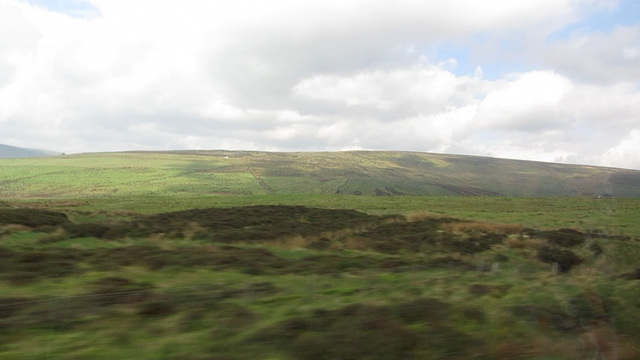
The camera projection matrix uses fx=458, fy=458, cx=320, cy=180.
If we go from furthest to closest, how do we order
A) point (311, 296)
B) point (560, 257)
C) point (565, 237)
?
point (565, 237) < point (560, 257) < point (311, 296)

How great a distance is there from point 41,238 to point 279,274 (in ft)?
49.7

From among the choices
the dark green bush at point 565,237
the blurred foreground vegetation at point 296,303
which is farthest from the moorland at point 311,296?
the dark green bush at point 565,237

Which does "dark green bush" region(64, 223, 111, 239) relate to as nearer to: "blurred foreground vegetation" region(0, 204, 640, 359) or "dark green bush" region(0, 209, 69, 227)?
"blurred foreground vegetation" region(0, 204, 640, 359)

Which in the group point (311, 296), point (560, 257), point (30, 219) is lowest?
point (560, 257)

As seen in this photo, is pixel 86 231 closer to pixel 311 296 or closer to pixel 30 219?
pixel 30 219

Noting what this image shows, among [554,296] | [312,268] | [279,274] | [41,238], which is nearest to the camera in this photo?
[554,296]

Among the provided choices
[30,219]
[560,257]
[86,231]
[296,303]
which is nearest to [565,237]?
[560,257]

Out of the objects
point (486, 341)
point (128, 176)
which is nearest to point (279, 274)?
point (486, 341)

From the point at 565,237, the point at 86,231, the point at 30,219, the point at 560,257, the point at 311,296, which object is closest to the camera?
the point at 311,296

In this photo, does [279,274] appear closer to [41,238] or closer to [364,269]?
[364,269]

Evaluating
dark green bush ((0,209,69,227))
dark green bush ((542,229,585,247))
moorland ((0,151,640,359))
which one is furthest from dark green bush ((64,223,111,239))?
dark green bush ((542,229,585,247))

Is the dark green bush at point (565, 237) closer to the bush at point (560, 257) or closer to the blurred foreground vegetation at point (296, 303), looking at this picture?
the bush at point (560, 257)

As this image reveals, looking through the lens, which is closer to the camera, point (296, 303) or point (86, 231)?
point (296, 303)

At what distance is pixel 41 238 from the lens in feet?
81.8
